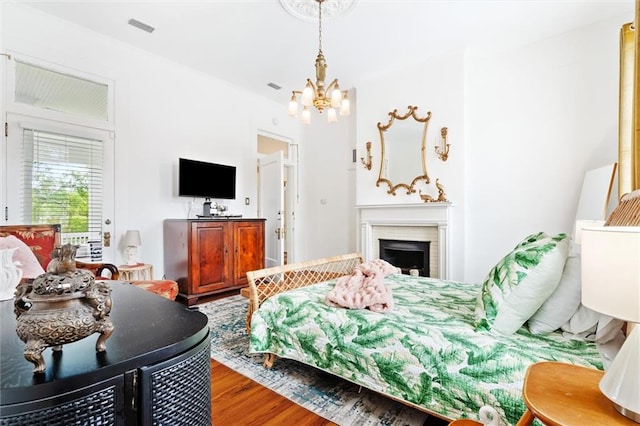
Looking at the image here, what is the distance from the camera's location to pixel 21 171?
292 cm

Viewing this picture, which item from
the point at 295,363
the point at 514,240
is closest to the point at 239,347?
the point at 295,363

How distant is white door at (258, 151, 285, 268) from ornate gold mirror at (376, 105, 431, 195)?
1.51 meters

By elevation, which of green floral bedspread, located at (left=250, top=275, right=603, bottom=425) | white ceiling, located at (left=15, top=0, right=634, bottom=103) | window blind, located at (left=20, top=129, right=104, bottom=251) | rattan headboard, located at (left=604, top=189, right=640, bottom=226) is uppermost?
white ceiling, located at (left=15, top=0, right=634, bottom=103)

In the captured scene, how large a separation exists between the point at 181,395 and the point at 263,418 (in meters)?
1.05

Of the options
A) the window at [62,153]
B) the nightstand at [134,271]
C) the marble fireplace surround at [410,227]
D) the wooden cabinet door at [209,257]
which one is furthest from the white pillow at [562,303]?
the window at [62,153]

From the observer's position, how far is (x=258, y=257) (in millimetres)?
4410

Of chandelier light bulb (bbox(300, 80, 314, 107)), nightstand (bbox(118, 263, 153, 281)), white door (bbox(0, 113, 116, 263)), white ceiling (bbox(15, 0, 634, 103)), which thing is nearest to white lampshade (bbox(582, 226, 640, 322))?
chandelier light bulb (bbox(300, 80, 314, 107))

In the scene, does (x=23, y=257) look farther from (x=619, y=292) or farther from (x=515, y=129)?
(x=515, y=129)

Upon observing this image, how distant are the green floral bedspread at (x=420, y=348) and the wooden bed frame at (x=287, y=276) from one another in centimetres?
15

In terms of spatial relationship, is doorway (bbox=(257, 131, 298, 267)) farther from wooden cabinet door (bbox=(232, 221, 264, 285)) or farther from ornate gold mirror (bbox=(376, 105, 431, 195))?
ornate gold mirror (bbox=(376, 105, 431, 195))

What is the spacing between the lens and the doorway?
4.73m

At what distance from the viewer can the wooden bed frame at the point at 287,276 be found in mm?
2182

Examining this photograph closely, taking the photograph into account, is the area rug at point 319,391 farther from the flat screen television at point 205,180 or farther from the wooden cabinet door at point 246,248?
the flat screen television at point 205,180

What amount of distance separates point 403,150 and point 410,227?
3.58ft
